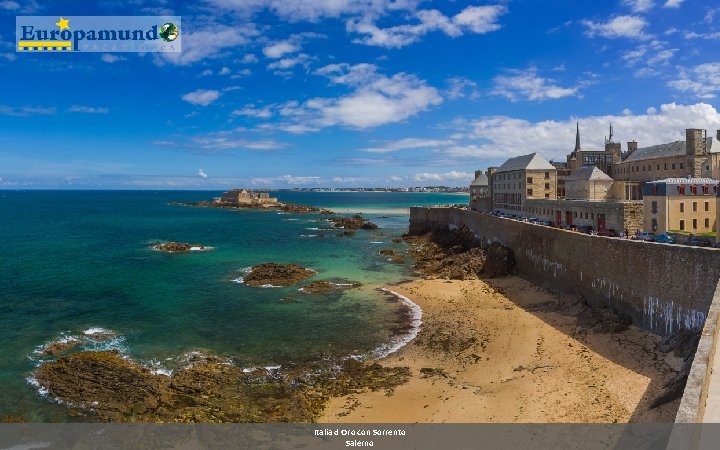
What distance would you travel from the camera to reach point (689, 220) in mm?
33156

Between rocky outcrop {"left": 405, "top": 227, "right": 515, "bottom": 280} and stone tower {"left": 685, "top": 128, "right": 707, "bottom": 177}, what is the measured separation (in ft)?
69.1

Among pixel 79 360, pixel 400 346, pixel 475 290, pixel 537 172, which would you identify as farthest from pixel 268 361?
pixel 537 172

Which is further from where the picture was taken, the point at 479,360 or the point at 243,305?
the point at 243,305

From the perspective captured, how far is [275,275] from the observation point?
3953 cm

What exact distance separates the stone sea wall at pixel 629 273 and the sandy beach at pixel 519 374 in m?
1.53

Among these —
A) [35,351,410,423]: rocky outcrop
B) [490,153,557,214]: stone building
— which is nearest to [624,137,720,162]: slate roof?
[490,153,557,214]: stone building

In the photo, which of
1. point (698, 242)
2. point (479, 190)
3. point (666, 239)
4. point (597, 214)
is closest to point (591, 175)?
point (597, 214)

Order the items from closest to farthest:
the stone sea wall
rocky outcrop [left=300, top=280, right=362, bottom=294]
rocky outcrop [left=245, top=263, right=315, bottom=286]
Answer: the stone sea wall → rocky outcrop [left=300, top=280, right=362, bottom=294] → rocky outcrop [left=245, top=263, right=315, bottom=286]

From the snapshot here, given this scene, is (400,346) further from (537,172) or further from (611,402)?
(537,172)

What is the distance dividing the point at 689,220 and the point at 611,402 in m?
22.6

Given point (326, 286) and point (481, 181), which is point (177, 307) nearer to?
point (326, 286)

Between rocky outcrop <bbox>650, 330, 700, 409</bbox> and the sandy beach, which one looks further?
the sandy beach

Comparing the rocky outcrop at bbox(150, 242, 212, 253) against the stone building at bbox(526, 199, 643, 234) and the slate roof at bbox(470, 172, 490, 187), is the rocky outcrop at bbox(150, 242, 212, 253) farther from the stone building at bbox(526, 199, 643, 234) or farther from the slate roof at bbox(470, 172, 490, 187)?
the slate roof at bbox(470, 172, 490, 187)

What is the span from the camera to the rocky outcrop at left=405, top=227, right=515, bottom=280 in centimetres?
3928
